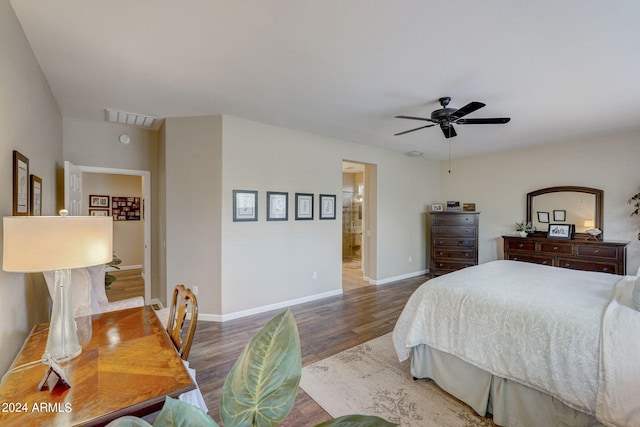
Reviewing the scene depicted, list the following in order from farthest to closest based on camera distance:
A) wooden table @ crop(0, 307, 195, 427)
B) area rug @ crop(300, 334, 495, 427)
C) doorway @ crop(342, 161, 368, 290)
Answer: doorway @ crop(342, 161, 368, 290) < area rug @ crop(300, 334, 495, 427) < wooden table @ crop(0, 307, 195, 427)

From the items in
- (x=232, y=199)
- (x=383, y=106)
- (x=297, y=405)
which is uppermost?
(x=383, y=106)

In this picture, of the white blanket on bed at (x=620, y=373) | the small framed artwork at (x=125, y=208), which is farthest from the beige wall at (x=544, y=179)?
the small framed artwork at (x=125, y=208)

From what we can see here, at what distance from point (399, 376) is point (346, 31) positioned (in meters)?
2.68

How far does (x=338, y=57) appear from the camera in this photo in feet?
7.27

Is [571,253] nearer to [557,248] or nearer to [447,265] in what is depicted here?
[557,248]

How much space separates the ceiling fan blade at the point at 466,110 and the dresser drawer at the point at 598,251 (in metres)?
3.28

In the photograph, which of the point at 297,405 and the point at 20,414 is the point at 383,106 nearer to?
the point at 297,405

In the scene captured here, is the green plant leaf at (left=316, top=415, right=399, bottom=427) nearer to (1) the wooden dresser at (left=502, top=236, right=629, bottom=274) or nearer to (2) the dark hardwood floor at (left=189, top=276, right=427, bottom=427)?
(2) the dark hardwood floor at (left=189, top=276, right=427, bottom=427)

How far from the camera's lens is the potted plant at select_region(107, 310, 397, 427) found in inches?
Answer: 21.2

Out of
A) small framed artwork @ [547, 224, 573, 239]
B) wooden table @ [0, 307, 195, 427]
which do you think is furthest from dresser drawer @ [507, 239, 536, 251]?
wooden table @ [0, 307, 195, 427]

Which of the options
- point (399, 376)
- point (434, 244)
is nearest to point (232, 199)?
point (399, 376)

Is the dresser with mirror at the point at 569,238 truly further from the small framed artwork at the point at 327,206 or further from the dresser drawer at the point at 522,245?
the small framed artwork at the point at 327,206

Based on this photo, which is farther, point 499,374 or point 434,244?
point 434,244

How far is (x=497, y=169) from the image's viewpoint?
18.5 ft
